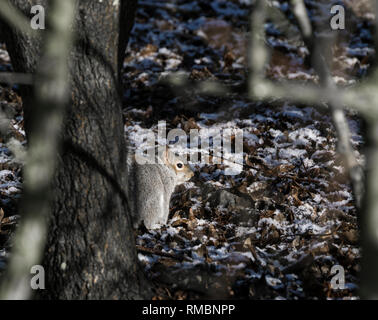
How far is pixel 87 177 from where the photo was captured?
2715 millimetres

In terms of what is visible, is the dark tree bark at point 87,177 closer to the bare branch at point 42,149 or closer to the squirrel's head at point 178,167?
the bare branch at point 42,149

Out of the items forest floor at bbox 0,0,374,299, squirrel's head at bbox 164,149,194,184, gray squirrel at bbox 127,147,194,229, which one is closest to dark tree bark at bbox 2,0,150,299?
forest floor at bbox 0,0,374,299

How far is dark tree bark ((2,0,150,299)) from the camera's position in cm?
266

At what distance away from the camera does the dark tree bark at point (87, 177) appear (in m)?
2.66

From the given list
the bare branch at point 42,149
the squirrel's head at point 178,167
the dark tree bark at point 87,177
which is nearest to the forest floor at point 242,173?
the squirrel's head at point 178,167

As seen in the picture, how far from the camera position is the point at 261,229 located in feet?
13.3

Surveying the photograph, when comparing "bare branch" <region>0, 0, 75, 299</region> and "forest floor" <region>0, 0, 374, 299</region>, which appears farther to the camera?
"forest floor" <region>0, 0, 374, 299</region>

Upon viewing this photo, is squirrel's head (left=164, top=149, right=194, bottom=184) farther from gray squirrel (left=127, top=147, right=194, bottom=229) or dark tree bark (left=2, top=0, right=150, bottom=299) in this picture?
dark tree bark (left=2, top=0, right=150, bottom=299)

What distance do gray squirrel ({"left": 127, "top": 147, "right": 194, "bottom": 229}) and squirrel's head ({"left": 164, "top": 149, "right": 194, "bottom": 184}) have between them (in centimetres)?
19

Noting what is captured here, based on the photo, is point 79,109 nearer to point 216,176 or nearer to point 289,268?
point 289,268

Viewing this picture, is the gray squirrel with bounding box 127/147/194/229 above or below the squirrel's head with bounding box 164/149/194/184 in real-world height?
below

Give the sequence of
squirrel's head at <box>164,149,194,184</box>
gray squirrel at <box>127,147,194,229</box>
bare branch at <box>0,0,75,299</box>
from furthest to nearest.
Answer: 1. squirrel's head at <box>164,149,194,184</box>
2. gray squirrel at <box>127,147,194,229</box>
3. bare branch at <box>0,0,75,299</box>
